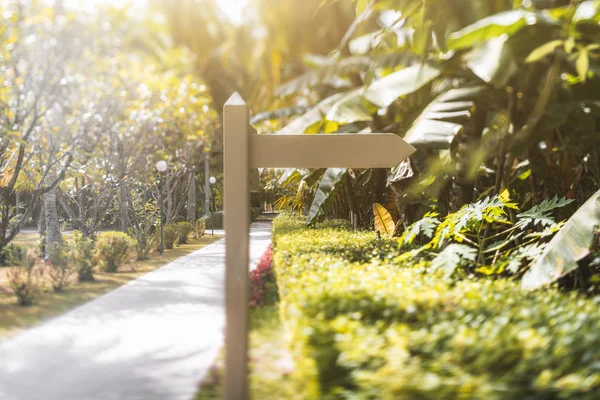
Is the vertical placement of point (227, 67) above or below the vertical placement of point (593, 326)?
above

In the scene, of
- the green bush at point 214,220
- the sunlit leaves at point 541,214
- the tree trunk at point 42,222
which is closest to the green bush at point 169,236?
the green bush at point 214,220

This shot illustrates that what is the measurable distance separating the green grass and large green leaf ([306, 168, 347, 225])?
9.98 ft

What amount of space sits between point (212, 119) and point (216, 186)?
3.09 m

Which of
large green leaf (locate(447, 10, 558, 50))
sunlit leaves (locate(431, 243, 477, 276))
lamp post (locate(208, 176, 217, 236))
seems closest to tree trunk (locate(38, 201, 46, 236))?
lamp post (locate(208, 176, 217, 236))

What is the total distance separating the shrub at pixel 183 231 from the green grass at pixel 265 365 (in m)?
15.2

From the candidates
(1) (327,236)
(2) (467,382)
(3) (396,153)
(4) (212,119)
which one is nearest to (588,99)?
(1) (327,236)

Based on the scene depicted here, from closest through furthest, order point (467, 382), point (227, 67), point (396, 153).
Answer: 1. point (467, 382)
2. point (227, 67)
3. point (396, 153)

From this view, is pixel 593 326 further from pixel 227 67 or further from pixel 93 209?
pixel 93 209

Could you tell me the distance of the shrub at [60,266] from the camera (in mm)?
11555

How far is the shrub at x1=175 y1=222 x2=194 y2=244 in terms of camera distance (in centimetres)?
2064

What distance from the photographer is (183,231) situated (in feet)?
69.5

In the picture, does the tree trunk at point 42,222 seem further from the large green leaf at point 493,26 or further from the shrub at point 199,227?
the large green leaf at point 493,26

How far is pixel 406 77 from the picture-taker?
26.0 ft

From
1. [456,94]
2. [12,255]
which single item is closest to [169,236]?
[12,255]
